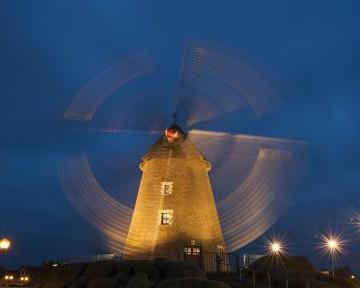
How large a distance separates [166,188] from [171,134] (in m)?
3.92

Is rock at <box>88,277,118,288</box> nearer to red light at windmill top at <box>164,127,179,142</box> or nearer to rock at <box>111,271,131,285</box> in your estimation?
rock at <box>111,271,131,285</box>

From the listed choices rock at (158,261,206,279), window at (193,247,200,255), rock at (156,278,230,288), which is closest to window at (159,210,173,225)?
window at (193,247,200,255)

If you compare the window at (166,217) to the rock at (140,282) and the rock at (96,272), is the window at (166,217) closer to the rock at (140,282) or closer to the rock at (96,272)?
the rock at (96,272)

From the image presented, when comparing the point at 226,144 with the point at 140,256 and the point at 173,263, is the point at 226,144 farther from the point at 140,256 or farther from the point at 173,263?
the point at 173,263

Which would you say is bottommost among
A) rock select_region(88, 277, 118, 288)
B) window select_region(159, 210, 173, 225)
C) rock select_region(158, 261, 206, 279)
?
rock select_region(88, 277, 118, 288)

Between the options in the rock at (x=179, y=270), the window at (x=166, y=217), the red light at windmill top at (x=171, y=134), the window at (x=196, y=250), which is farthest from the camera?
the red light at windmill top at (x=171, y=134)

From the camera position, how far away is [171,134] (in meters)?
35.2

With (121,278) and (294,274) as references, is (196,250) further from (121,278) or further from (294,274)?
(121,278)

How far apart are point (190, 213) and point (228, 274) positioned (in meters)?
6.50

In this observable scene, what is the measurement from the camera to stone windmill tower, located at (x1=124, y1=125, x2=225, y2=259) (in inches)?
1261

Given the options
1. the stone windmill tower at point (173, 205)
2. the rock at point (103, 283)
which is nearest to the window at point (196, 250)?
the stone windmill tower at point (173, 205)

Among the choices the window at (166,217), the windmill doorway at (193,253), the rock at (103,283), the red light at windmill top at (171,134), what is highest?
the red light at windmill top at (171,134)

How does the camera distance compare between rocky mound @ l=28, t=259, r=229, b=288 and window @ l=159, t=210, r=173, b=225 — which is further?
window @ l=159, t=210, r=173, b=225

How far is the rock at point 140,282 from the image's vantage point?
21.8 meters
